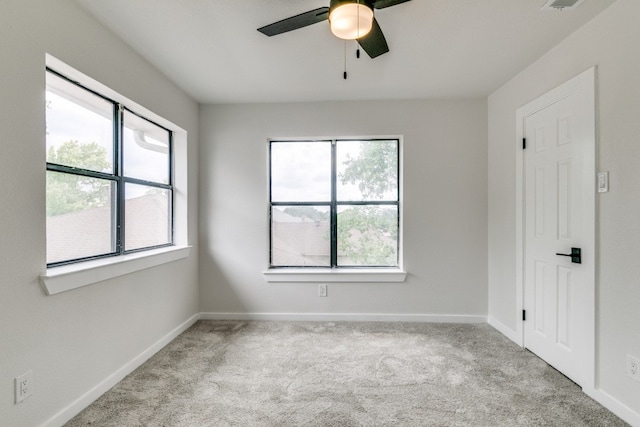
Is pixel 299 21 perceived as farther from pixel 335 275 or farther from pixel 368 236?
pixel 335 275

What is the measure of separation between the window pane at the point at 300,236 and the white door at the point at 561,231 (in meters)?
2.02

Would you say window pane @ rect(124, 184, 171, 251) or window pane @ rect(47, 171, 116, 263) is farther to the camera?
window pane @ rect(124, 184, 171, 251)

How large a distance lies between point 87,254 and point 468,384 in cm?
285

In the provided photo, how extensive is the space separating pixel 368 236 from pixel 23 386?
117 inches

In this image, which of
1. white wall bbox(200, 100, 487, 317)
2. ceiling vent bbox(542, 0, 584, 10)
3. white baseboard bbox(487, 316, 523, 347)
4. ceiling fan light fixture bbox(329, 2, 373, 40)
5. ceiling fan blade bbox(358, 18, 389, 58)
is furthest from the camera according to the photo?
white wall bbox(200, 100, 487, 317)

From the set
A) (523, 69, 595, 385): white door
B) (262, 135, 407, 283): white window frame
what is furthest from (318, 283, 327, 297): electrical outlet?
(523, 69, 595, 385): white door

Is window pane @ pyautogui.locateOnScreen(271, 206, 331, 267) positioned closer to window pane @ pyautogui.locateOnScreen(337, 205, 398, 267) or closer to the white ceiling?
window pane @ pyautogui.locateOnScreen(337, 205, 398, 267)

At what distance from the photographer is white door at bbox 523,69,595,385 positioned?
2055mm

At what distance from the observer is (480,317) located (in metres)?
3.38

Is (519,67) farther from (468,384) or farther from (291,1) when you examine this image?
(468,384)

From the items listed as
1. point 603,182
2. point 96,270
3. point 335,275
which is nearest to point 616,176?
point 603,182

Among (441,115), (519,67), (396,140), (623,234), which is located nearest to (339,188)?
(396,140)

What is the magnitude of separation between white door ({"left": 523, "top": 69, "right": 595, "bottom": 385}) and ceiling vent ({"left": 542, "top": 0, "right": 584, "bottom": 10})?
0.54 metres

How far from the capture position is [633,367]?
174cm
